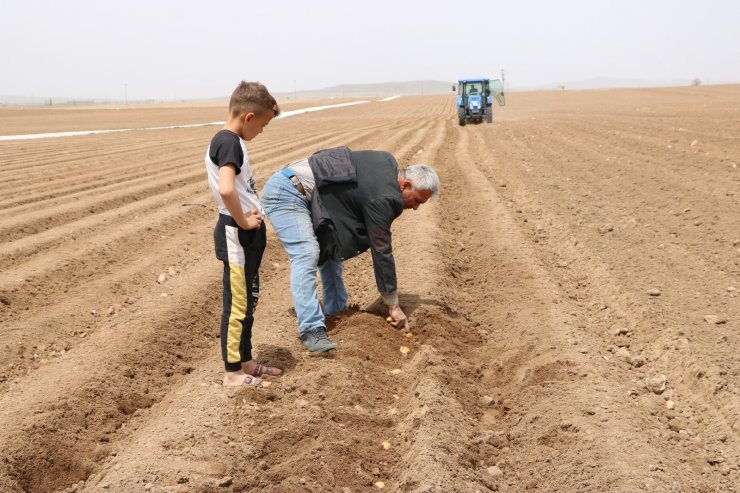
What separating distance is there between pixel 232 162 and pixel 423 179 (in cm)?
138

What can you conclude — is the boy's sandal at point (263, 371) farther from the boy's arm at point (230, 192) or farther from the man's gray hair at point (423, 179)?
the man's gray hair at point (423, 179)

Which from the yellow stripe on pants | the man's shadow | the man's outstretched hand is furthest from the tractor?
the yellow stripe on pants

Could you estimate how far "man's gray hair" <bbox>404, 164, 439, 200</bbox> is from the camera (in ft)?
13.9

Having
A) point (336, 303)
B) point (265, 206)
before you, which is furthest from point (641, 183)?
point (265, 206)

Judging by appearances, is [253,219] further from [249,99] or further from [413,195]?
[413,195]

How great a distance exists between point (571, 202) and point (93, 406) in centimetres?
672

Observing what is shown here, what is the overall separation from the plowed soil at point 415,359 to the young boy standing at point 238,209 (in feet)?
1.35

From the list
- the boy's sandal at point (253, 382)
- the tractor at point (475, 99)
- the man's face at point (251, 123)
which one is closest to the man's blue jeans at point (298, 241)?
the boy's sandal at point (253, 382)

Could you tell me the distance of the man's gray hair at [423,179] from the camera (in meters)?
4.23

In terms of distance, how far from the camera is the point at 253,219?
3.43m

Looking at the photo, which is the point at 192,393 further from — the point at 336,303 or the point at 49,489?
the point at 336,303

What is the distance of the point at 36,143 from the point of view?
19812mm

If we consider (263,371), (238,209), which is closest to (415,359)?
(263,371)

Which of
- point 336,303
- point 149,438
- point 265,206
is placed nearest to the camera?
point 149,438
